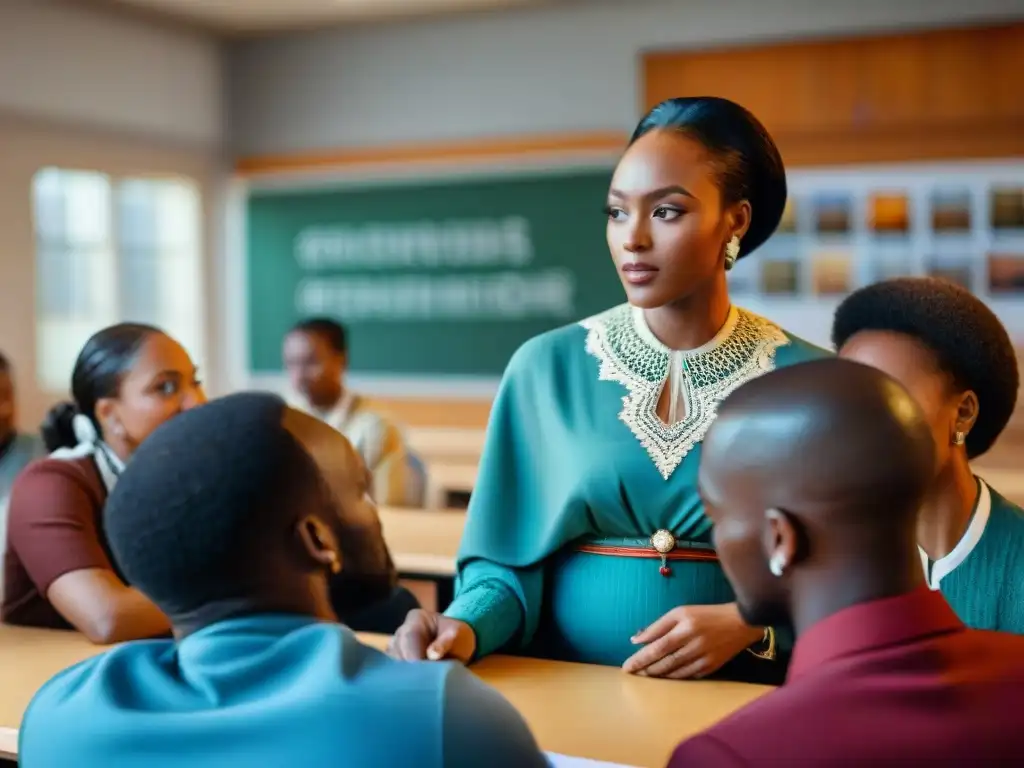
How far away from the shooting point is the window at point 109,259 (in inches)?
232

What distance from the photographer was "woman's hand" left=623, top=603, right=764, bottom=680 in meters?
1.70

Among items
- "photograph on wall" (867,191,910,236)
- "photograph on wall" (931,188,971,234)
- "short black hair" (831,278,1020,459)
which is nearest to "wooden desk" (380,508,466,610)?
"short black hair" (831,278,1020,459)

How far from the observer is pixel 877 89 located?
221 inches

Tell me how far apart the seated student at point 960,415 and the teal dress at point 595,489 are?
16cm

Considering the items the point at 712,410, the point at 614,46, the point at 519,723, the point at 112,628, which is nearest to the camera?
the point at 519,723

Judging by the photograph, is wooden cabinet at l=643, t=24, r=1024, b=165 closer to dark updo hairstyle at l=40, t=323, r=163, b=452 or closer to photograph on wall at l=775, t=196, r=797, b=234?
photograph on wall at l=775, t=196, r=797, b=234

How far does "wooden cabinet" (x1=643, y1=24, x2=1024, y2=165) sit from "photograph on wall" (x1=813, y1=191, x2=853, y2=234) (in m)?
0.17

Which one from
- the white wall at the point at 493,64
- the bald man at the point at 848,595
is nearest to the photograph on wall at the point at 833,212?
the white wall at the point at 493,64

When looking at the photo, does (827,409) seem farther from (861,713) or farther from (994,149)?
(994,149)

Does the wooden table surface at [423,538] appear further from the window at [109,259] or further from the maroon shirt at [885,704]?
the window at [109,259]

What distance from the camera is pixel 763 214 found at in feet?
6.27

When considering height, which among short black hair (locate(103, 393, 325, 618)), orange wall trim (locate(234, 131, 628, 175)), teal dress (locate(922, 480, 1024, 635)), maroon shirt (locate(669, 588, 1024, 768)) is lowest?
teal dress (locate(922, 480, 1024, 635))

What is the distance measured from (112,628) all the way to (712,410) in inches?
47.8

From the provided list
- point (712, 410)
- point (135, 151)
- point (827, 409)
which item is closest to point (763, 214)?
point (712, 410)
